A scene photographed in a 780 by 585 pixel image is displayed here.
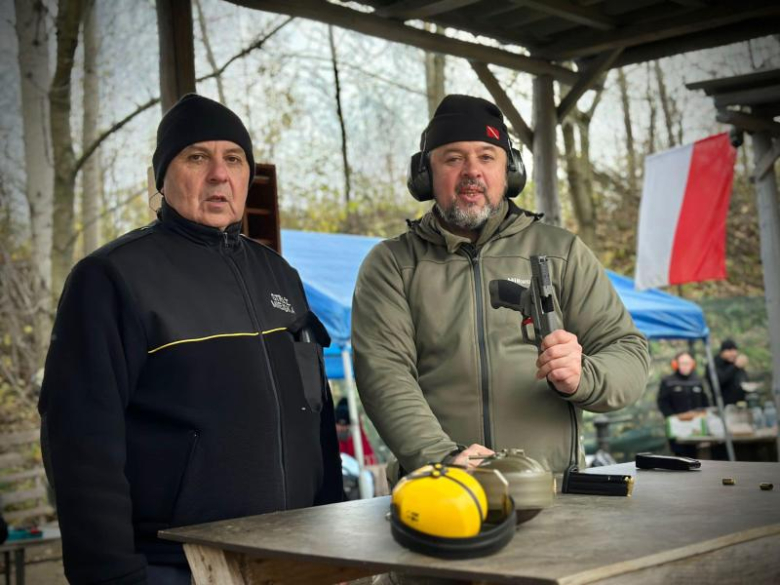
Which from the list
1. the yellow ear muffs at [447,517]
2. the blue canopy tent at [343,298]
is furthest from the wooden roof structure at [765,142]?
the yellow ear muffs at [447,517]

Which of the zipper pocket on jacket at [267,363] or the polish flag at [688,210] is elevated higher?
the polish flag at [688,210]

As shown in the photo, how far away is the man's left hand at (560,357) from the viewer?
2.70m

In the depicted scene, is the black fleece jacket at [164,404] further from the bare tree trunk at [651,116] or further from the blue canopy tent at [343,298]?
the bare tree trunk at [651,116]

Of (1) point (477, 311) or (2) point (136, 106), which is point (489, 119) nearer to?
(1) point (477, 311)

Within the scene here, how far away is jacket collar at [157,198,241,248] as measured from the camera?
298 centimetres

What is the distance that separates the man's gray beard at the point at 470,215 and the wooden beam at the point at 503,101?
474 centimetres

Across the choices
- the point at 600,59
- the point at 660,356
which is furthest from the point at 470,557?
the point at 660,356

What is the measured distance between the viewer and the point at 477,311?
3.07m

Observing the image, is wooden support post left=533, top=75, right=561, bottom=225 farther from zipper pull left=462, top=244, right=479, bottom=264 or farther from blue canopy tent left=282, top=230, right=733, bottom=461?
zipper pull left=462, top=244, right=479, bottom=264

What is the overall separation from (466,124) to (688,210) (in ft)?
25.4

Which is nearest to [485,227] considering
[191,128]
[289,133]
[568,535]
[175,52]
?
[191,128]

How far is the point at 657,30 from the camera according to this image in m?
7.14

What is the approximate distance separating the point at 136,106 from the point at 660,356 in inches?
456

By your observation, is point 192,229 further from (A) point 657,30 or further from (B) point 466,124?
(A) point 657,30
